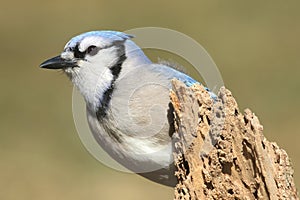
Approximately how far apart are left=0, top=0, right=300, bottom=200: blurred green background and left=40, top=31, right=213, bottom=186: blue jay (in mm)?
2728

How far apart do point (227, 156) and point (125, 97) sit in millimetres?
811

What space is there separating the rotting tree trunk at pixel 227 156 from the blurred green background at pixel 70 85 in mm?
3263

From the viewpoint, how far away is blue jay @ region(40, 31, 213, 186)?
14.4 feet

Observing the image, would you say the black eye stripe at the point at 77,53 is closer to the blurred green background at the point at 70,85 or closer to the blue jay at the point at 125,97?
the blue jay at the point at 125,97

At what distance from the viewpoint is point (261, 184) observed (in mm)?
3781

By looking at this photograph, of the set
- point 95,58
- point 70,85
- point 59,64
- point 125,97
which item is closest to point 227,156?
point 125,97

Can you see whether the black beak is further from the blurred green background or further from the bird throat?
the blurred green background

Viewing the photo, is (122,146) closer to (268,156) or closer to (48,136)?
(268,156)

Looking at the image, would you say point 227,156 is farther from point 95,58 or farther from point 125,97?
point 95,58

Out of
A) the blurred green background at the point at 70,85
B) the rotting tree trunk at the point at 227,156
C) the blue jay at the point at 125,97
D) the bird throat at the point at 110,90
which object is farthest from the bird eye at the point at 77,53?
the blurred green background at the point at 70,85

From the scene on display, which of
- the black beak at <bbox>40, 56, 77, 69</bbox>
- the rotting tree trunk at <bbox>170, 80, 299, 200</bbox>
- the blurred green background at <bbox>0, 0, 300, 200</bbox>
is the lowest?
the rotting tree trunk at <bbox>170, 80, 299, 200</bbox>

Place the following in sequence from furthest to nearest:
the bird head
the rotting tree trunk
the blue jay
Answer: the bird head
the blue jay
the rotting tree trunk

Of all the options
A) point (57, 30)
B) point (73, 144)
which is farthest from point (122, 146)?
point (57, 30)

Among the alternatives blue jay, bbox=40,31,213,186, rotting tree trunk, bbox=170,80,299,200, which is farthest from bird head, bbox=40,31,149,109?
rotting tree trunk, bbox=170,80,299,200
